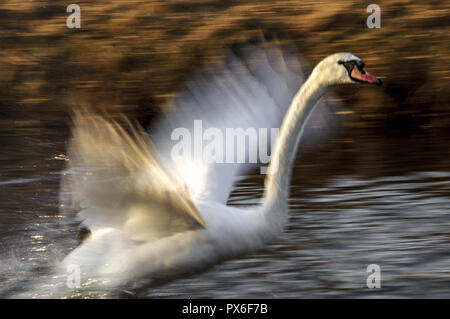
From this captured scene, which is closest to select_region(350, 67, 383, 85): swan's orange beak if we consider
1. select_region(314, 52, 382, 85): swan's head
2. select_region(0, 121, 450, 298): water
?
select_region(314, 52, 382, 85): swan's head

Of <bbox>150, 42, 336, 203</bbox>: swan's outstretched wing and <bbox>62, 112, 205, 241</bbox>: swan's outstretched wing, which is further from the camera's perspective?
<bbox>150, 42, 336, 203</bbox>: swan's outstretched wing

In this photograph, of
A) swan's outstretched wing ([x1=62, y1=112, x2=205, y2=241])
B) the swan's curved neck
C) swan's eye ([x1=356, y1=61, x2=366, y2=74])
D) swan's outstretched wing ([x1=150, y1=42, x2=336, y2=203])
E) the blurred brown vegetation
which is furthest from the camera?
the blurred brown vegetation

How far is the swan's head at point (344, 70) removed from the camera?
5926 millimetres

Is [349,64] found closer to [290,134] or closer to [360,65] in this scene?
[360,65]

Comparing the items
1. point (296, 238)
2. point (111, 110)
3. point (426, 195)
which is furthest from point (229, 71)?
point (111, 110)

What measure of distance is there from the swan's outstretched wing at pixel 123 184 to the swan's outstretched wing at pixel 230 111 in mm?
739

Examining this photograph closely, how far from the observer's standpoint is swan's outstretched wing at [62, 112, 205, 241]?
16.2ft

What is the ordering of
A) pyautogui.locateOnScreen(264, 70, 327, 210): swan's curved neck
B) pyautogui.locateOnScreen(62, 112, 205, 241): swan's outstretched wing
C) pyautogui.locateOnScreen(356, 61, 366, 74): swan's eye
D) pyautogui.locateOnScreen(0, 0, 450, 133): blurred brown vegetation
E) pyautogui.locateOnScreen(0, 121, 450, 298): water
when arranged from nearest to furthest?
pyautogui.locateOnScreen(62, 112, 205, 241): swan's outstretched wing
pyautogui.locateOnScreen(0, 121, 450, 298): water
pyautogui.locateOnScreen(356, 61, 366, 74): swan's eye
pyautogui.locateOnScreen(264, 70, 327, 210): swan's curved neck
pyautogui.locateOnScreen(0, 0, 450, 133): blurred brown vegetation

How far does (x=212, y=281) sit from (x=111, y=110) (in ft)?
22.1

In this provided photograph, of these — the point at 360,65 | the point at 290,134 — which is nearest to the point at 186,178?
the point at 290,134

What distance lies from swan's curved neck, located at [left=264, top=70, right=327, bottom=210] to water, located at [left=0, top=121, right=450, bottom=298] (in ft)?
1.52

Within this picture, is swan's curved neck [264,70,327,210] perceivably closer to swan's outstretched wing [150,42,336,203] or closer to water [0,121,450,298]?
swan's outstretched wing [150,42,336,203]

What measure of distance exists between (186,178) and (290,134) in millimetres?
927
